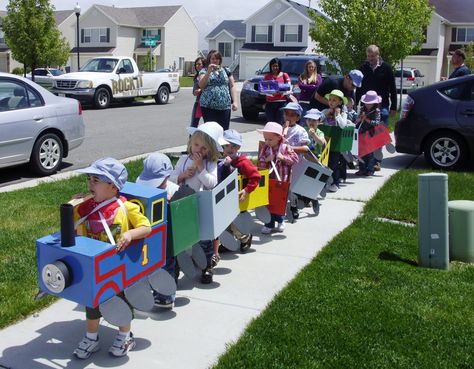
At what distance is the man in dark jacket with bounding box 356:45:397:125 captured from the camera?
9.48m

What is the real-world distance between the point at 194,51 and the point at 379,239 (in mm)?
69262

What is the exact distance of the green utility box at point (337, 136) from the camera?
7766mm

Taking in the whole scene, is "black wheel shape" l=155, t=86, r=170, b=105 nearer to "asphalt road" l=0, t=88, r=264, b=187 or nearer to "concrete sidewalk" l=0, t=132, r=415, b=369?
"asphalt road" l=0, t=88, r=264, b=187

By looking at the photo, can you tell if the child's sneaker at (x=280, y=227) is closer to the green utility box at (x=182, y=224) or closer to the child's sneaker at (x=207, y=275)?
the child's sneaker at (x=207, y=275)

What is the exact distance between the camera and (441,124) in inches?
378

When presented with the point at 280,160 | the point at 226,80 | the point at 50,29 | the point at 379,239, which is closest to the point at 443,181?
the point at 379,239

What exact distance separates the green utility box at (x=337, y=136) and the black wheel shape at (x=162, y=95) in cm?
1608

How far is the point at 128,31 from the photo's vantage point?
6556 centimetres

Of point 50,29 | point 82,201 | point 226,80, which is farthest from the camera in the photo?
point 50,29

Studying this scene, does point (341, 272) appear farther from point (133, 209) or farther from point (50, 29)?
point (50, 29)

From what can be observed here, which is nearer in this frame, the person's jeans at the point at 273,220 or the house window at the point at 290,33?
the person's jeans at the point at 273,220

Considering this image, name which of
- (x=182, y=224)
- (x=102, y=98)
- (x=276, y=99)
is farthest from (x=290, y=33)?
(x=182, y=224)

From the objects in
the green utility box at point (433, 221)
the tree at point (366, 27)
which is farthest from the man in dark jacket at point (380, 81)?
the tree at point (366, 27)

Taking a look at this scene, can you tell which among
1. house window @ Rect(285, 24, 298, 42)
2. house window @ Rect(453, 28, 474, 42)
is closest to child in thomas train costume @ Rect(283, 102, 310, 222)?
house window @ Rect(453, 28, 474, 42)
